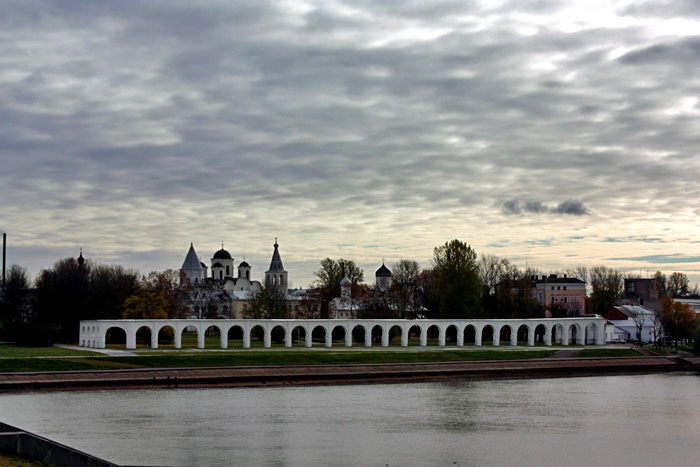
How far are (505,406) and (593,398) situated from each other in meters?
6.30

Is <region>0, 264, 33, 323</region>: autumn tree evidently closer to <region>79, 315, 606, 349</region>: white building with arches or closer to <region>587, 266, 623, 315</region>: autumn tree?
<region>79, 315, 606, 349</region>: white building with arches

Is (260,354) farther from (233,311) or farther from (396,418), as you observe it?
(233,311)

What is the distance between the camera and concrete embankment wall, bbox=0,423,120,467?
693 inches

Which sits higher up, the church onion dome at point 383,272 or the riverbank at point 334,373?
the church onion dome at point 383,272

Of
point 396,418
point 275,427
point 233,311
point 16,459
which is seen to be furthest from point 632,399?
point 233,311

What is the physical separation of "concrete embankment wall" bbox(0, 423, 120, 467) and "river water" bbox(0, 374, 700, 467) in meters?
3.55

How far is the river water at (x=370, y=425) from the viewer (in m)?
24.1

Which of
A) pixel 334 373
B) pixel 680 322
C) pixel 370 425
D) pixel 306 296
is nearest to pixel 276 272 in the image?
pixel 306 296

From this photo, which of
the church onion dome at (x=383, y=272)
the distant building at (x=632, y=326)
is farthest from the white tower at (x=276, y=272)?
the distant building at (x=632, y=326)

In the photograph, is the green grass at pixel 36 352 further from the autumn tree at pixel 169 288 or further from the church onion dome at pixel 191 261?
the church onion dome at pixel 191 261

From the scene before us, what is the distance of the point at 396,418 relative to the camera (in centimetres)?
3162

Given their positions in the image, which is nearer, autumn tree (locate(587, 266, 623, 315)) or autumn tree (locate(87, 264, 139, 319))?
autumn tree (locate(87, 264, 139, 319))

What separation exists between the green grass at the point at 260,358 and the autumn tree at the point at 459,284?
12632 mm

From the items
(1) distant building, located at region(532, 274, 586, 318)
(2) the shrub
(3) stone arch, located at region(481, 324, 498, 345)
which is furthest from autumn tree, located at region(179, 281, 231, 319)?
(1) distant building, located at region(532, 274, 586, 318)
